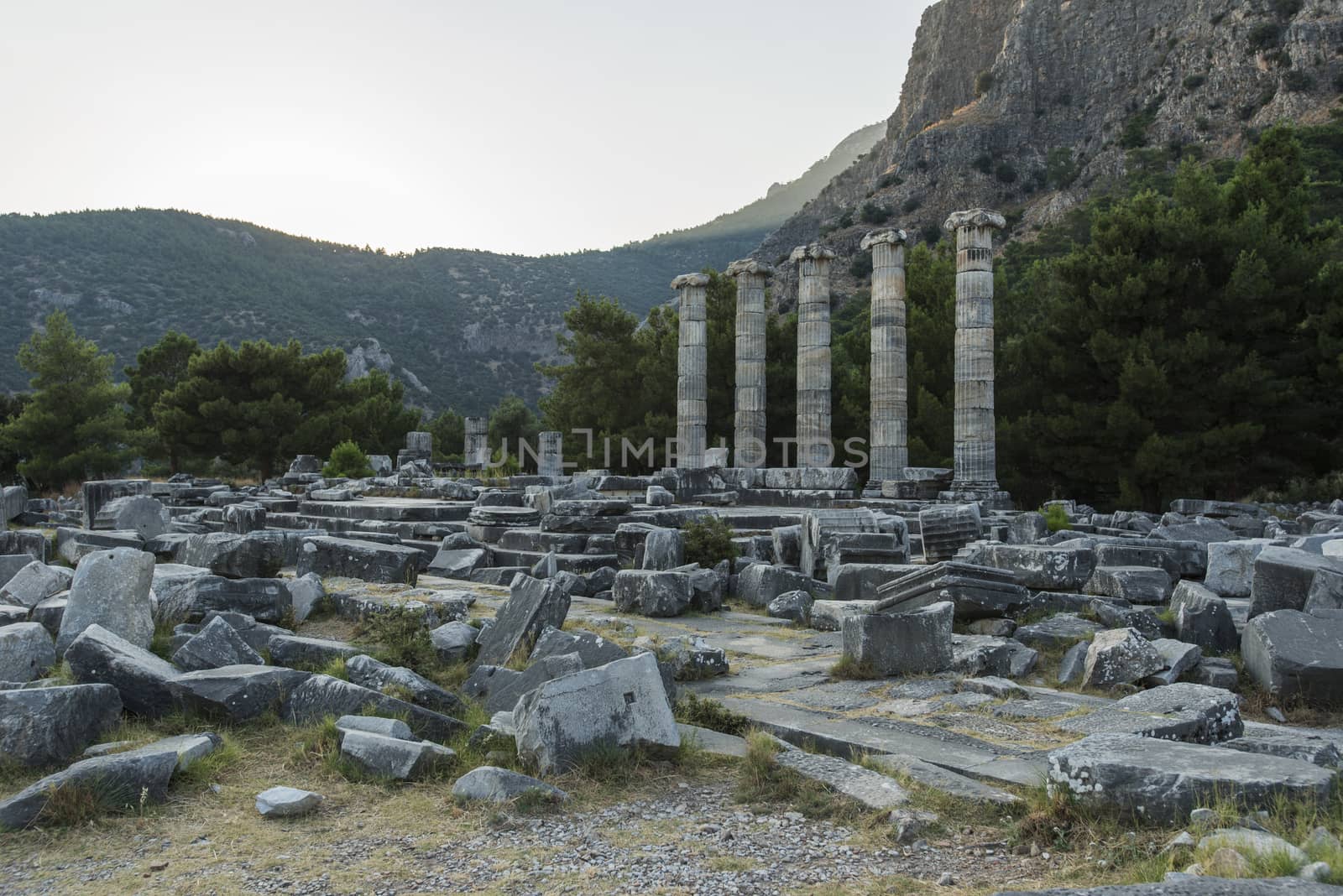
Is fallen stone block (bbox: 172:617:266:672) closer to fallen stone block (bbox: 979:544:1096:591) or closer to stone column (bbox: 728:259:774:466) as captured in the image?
fallen stone block (bbox: 979:544:1096:591)

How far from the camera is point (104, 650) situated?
18.6ft

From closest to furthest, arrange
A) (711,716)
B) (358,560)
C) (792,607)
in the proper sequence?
(711,716) → (792,607) → (358,560)

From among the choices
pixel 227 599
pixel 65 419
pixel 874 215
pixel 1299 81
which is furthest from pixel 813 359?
pixel 874 215

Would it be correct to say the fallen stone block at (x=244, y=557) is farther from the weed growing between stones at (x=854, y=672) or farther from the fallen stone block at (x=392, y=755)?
the weed growing between stones at (x=854, y=672)

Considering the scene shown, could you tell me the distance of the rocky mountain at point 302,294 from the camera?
64.5 m

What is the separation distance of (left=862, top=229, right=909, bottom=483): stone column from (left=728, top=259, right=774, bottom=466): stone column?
4.34 meters

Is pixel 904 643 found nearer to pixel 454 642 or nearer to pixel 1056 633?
pixel 1056 633

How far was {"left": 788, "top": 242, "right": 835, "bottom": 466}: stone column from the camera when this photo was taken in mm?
26250

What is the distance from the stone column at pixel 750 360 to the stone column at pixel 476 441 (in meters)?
13.6

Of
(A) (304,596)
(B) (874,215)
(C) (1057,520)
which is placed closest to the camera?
(A) (304,596)

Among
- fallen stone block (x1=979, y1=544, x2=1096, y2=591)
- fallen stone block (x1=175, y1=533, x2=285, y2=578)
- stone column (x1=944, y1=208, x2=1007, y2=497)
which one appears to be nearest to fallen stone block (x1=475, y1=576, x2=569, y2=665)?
fallen stone block (x1=175, y1=533, x2=285, y2=578)

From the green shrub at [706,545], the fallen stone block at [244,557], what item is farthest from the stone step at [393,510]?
the green shrub at [706,545]

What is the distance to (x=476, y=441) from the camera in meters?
39.7

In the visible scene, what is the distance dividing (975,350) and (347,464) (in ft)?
59.2
